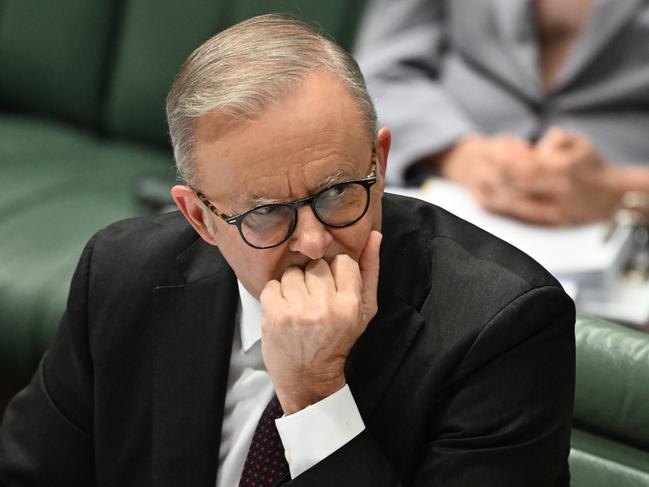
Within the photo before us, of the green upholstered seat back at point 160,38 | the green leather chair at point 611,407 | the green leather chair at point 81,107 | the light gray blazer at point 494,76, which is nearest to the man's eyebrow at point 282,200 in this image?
the green leather chair at point 611,407

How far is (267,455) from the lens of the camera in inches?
44.8

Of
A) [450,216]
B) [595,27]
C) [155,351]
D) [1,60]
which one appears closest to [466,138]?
[595,27]

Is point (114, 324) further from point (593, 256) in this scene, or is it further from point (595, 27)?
point (595, 27)

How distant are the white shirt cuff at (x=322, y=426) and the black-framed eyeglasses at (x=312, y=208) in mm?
186

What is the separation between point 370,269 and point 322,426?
177 mm

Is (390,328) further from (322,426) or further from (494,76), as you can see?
(494,76)

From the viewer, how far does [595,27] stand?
6.08ft

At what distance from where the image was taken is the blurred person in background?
1.79 m

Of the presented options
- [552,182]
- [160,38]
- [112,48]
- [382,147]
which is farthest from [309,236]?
[112,48]

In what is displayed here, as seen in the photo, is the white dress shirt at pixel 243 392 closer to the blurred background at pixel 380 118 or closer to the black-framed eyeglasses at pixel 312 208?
the black-framed eyeglasses at pixel 312 208

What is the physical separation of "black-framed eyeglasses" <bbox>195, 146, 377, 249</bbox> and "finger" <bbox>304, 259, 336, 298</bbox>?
46mm

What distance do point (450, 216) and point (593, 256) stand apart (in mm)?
580

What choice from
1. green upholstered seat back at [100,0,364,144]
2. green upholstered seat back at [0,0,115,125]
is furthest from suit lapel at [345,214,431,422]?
green upholstered seat back at [0,0,115,125]

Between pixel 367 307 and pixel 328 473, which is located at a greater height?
pixel 367 307
